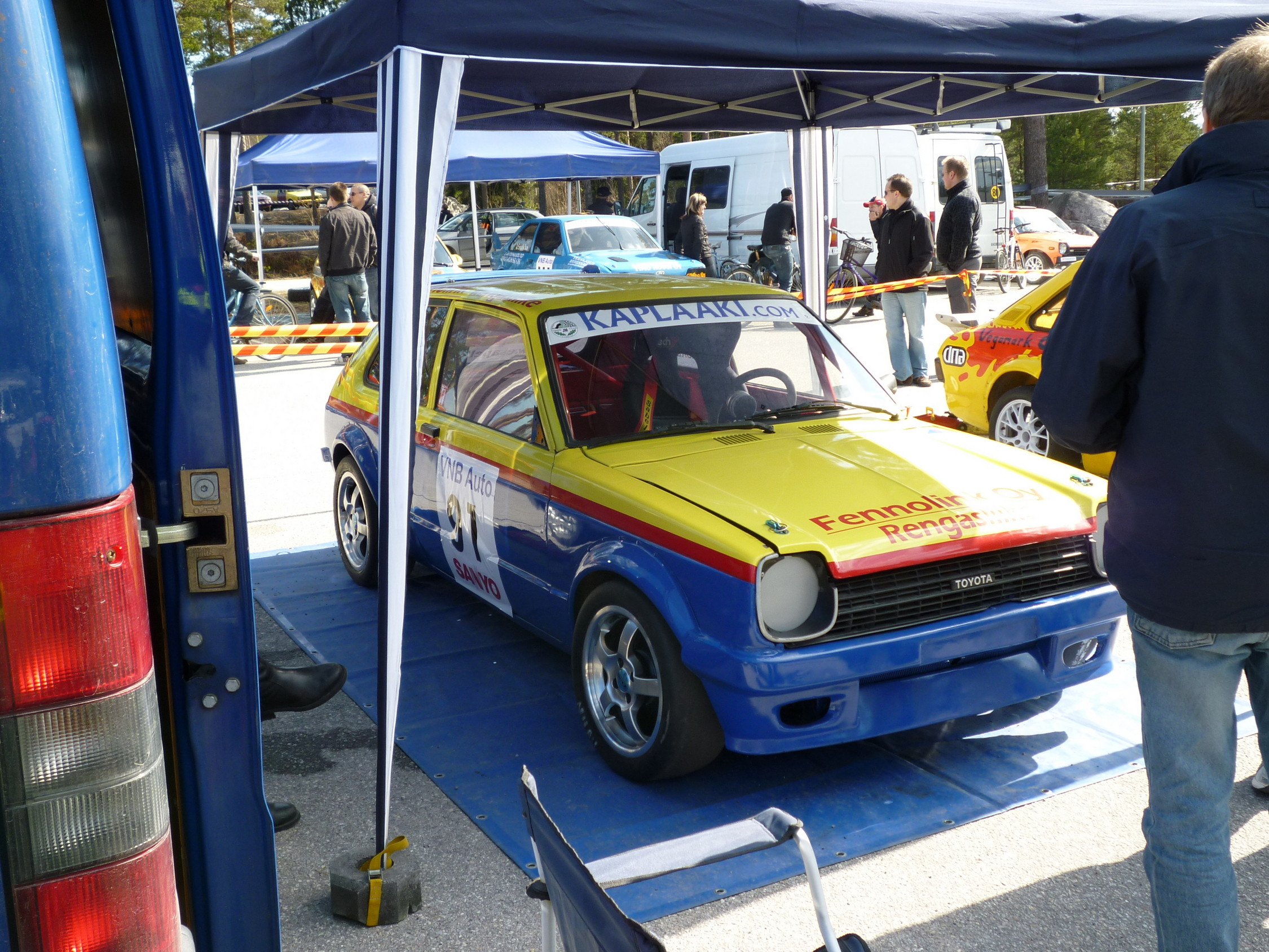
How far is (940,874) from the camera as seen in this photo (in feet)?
10.7

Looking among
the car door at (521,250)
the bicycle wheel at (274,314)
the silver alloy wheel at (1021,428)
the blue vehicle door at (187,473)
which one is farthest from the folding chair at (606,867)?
the car door at (521,250)

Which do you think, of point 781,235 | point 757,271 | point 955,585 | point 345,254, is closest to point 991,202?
point 757,271

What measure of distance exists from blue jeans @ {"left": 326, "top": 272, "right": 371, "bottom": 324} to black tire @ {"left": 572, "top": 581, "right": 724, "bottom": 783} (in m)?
11.0

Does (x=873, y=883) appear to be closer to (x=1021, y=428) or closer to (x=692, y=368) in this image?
(x=692, y=368)

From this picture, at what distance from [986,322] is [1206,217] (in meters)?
6.00

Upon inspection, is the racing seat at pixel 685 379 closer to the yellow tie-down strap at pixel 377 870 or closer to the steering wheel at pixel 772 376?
the steering wheel at pixel 772 376

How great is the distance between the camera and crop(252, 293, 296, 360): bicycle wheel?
15.1 metres

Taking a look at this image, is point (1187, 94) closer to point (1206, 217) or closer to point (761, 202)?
point (1206, 217)

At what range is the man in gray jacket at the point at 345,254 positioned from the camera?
1373 cm

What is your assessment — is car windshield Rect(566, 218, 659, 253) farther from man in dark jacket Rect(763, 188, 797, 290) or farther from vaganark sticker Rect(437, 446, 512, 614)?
vaganark sticker Rect(437, 446, 512, 614)

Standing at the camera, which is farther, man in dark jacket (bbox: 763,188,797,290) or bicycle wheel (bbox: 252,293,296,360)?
man in dark jacket (bbox: 763,188,797,290)

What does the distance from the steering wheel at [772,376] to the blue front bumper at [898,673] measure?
55.7 inches

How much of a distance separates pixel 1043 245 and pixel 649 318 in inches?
863

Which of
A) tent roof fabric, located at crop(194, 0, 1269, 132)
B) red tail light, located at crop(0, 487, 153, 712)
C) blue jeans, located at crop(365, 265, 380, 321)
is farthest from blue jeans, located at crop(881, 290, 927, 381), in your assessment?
red tail light, located at crop(0, 487, 153, 712)
